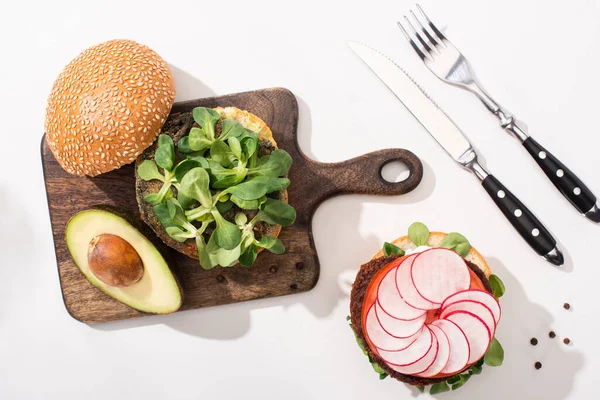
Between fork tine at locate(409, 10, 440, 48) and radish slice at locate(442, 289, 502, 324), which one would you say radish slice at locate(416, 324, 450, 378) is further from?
fork tine at locate(409, 10, 440, 48)

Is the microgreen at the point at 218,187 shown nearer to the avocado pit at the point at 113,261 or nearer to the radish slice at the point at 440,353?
the avocado pit at the point at 113,261

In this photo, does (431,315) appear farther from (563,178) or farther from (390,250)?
(563,178)

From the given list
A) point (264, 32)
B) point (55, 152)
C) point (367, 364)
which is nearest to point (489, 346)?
point (367, 364)

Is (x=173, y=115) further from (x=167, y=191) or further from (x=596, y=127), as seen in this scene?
(x=596, y=127)

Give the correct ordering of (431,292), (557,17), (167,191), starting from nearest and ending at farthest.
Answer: (431,292), (167,191), (557,17)

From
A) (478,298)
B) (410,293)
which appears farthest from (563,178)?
(410,293)

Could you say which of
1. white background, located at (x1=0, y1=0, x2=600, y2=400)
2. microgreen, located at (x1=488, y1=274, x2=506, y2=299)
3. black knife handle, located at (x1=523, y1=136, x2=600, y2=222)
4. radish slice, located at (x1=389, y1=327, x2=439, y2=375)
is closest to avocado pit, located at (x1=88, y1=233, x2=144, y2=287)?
white background, located at (x1=0, y1=0, x2=600, y2=400)


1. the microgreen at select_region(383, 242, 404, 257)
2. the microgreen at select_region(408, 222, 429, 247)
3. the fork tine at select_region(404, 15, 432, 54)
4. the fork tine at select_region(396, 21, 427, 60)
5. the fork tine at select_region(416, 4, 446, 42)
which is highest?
the fork tine at select_region(416, 4, 446, 42)

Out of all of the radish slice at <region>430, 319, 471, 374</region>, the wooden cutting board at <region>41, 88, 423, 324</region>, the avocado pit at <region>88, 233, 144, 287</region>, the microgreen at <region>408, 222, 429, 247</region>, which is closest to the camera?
the radish slice at <region>430, 319, 471, 374</region>
